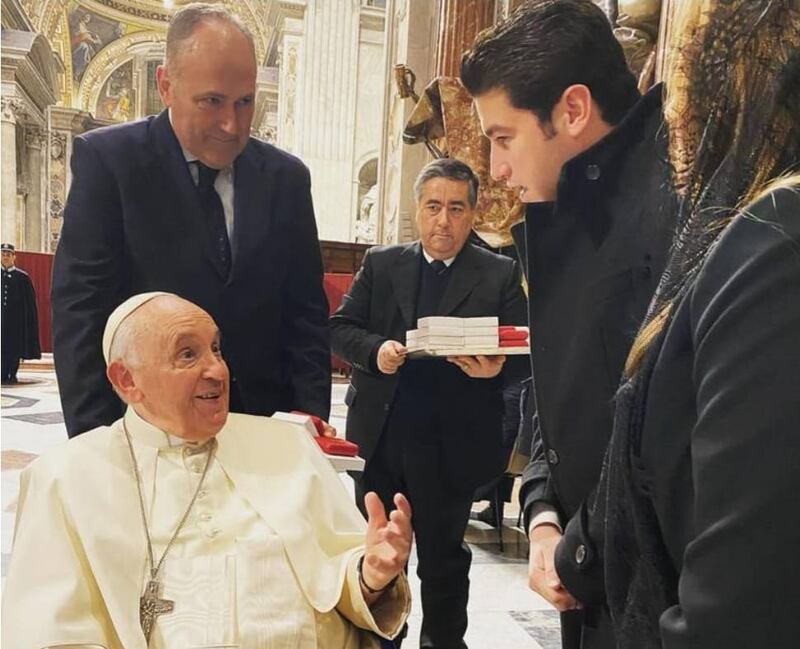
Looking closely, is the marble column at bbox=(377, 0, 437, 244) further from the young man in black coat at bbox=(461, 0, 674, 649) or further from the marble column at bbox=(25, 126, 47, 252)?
the marble column at bbox=(25, 126, 47, 252)

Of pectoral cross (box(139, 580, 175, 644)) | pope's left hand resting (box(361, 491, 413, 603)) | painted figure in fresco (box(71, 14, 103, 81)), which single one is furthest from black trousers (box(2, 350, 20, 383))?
painted figure in fresco (box(71, 14, 103, 81))

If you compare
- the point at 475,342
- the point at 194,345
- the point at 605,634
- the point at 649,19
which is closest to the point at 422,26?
the point at 649,19

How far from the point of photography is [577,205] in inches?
49.6

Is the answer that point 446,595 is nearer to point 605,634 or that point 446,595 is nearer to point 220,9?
point 605,634

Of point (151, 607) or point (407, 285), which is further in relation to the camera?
point (407, 285)

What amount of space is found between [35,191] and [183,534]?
25.4 meters

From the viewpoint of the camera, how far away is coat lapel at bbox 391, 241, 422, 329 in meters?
2.53

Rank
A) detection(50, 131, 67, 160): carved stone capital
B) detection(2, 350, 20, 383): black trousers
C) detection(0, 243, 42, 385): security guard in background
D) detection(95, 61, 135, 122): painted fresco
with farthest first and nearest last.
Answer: detection(95, 61, 135, 122): painted fresco, detection(50, 131, 67, 160): carved stone capital, detection(0, 243, 42, 385): security guard in background, detection(2, 350, 20, 383): black trousers

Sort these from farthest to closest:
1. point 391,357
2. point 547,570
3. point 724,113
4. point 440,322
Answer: point 391,357
point 440,322
point 547,570
point 724,113

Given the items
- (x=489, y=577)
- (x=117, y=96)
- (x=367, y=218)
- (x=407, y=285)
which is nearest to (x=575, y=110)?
(x=407, y=285)

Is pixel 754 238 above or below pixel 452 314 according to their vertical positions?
above

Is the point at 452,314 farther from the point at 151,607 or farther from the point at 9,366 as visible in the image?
the point at 9,366

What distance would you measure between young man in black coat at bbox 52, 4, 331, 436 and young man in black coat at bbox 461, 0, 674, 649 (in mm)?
736

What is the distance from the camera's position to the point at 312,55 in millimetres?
15281
